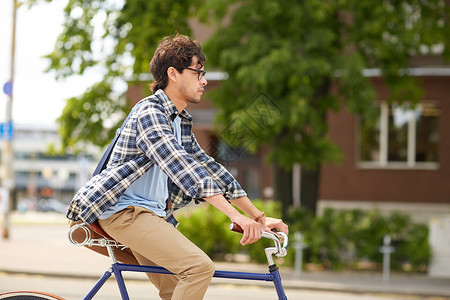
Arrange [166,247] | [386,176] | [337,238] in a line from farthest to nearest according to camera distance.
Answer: [386,176], [337,238], [166,247]

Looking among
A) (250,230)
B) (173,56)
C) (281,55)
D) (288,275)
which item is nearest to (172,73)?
(173,56)

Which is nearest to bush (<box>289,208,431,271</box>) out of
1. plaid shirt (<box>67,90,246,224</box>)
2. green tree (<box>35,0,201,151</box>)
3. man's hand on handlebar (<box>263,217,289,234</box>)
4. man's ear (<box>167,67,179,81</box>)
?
green tree (<box>35,0,201,151</box>)

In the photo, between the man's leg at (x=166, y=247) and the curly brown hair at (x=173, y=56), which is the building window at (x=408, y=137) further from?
the man's leg at (x=166, y=247)

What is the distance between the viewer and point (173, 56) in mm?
3088

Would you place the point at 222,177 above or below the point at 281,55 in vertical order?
below

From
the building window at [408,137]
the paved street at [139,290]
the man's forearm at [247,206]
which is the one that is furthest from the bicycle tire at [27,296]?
the building window at [408,137]

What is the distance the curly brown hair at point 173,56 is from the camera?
10.1 feet

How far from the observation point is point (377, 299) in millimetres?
10461

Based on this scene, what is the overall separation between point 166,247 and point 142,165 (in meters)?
0.37

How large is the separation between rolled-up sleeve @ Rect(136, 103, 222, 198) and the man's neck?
9.1 inches

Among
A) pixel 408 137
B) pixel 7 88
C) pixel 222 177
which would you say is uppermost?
pixel 7 88

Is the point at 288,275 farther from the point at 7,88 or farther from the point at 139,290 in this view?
the point at 7,88

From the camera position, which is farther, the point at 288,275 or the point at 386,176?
the point at 386,176

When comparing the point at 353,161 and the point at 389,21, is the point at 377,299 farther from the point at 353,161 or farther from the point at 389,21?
the point at 353,161
